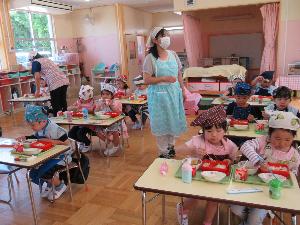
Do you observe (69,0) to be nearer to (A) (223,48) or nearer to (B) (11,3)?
(B) (11,3)

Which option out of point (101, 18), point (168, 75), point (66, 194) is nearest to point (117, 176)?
point (66, 194)

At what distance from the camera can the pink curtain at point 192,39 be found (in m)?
7.21

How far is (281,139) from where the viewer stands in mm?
1912

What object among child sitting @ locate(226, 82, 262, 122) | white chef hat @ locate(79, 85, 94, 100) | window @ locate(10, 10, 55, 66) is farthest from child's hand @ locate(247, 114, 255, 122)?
window @ locate(10, 10, 55, 66)

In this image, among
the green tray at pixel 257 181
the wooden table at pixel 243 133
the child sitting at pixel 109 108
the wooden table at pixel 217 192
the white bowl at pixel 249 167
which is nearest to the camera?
the wooden table at pixel 217 192

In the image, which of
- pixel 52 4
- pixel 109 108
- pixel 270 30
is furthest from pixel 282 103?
pixel 52 4

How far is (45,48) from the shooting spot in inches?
357

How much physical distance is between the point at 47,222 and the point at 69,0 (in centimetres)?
743

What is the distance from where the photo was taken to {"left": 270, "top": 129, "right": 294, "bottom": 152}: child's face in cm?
189

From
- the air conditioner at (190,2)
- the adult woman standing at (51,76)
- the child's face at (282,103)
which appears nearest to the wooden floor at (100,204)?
the child's face at (282,103)

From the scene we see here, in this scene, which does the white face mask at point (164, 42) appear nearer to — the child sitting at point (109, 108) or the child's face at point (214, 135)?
the child's face at point (214, 135)

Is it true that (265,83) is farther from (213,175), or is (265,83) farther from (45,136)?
(45,136)

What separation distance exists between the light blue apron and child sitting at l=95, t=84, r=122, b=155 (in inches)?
38.5

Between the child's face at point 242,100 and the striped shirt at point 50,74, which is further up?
the striped shirt at point 50,74
